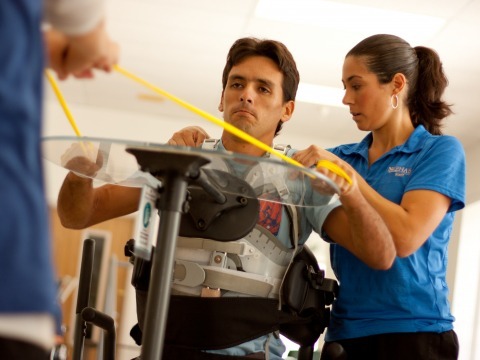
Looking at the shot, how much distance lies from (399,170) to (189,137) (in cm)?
55

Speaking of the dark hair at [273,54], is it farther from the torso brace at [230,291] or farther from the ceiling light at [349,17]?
the ceiling light at [349,17]

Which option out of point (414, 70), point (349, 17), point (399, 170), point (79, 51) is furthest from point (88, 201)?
point (349, 17)

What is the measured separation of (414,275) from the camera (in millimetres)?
1962

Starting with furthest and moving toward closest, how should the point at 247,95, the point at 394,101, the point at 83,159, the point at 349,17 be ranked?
1. the point at 349,17
2. the point at 394,101
3. the point at 247,95
4. the point at 83,159

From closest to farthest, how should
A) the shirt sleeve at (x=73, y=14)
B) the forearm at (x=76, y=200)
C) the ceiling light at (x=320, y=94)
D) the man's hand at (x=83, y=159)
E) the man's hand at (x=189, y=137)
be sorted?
the shirt sleeve at (x=73, y=14) < the man's hand at (x=83, y=159) < the forearm at (x=76, y=200) < the man's hand at (x=189, y=137) < the ceiling light at (x=320, y=94)

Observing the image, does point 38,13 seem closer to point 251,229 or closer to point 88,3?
point 88,3

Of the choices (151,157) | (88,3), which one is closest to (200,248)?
(151,157)

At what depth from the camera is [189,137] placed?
1922 mm

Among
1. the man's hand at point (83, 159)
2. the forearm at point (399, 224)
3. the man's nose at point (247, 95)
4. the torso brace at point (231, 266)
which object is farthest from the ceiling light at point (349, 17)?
the man's hand at point (83, 159)

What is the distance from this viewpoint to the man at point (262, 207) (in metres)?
1.75

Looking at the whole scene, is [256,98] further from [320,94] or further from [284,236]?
[320,94]

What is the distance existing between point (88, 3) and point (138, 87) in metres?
6.93

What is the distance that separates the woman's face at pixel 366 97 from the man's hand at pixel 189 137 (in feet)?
1.45

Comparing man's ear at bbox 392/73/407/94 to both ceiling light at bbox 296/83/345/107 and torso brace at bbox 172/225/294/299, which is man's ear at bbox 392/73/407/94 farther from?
ceiling light at bbox 296/83/345/107
